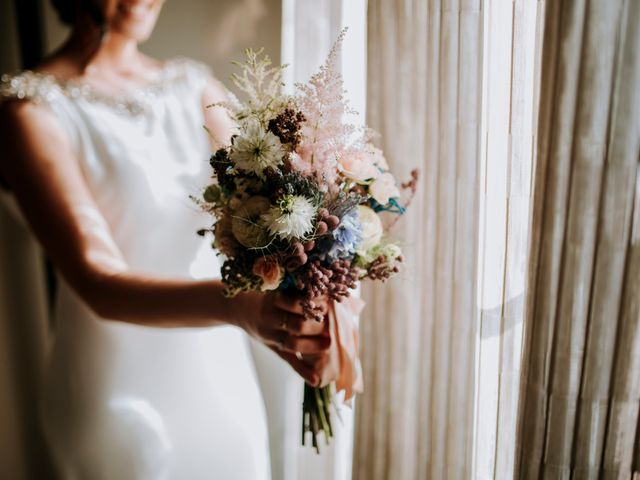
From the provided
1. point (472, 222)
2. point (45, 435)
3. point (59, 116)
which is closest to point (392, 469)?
point (472, 222)

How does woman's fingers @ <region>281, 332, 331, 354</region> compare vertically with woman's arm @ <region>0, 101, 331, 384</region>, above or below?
below

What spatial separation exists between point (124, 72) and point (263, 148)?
687mm

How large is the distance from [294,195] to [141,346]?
0.70 metres

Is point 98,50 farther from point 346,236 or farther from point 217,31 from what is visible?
point 346,236

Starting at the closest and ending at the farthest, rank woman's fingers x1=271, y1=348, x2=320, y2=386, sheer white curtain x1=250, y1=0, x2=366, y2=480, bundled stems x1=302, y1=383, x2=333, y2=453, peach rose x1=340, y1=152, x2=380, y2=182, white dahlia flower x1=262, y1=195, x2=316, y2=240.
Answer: white dahlia flower x1=262, y1=195, x2=316, y2=240 < peach rose x1=340, y1=152, x2=380, y2=182 < woman's fingers x1=271, y1=348, x2=320, y2=386 < bundled stems x1=302, y1=383, x2=333, y2=453 < sheer white curtain x1=250, y1=0, x2=366, y2=480

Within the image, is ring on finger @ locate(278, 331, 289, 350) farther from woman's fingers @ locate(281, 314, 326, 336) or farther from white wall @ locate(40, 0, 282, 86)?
white wall @ locate(40, 0, 282, 86)

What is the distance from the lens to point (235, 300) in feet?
3.81

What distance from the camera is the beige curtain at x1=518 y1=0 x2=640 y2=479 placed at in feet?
3.51

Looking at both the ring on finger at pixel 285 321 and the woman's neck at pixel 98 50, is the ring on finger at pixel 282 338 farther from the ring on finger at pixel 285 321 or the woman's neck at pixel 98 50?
the woman's neck at pixel 98 50

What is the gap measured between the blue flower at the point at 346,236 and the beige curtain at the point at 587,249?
41 centimetres

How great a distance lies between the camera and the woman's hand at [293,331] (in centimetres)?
110

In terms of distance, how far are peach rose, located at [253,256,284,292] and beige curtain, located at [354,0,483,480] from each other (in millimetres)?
578

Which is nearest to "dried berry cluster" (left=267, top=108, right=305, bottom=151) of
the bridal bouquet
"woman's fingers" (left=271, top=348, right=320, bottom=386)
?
the bridal bouquet

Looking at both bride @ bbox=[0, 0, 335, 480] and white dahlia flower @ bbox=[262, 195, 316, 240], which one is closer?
white dahlia flower @ bbox=[262, 195, 316, 240]
